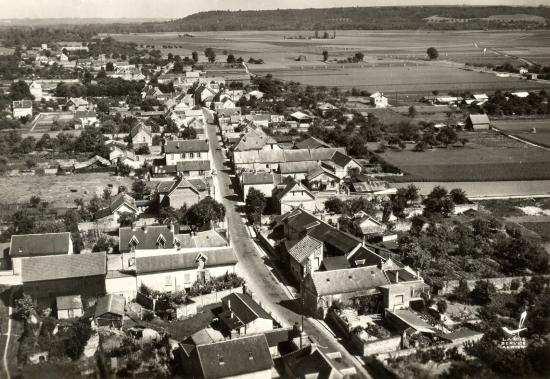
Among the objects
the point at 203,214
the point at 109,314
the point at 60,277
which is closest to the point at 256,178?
the point at 203,214

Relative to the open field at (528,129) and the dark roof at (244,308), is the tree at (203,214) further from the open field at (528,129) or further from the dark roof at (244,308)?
the open field at (528,129)

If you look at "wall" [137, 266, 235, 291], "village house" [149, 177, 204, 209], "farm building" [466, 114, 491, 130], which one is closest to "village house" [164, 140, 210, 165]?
"village house" [149, 177, 204, 209]

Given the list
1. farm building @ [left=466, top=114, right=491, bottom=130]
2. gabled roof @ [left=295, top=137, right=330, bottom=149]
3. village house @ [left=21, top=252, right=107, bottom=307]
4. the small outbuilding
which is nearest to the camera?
the small outbuilding

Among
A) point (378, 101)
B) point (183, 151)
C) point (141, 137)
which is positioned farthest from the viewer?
point (378, 101)

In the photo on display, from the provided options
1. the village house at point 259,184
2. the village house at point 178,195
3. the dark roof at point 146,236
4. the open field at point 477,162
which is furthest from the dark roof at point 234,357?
the open field at point 477,162

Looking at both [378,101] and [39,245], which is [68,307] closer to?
[39,245]

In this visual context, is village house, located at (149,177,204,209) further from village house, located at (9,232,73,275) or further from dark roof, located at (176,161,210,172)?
village house, located at (9,232,73,275)
